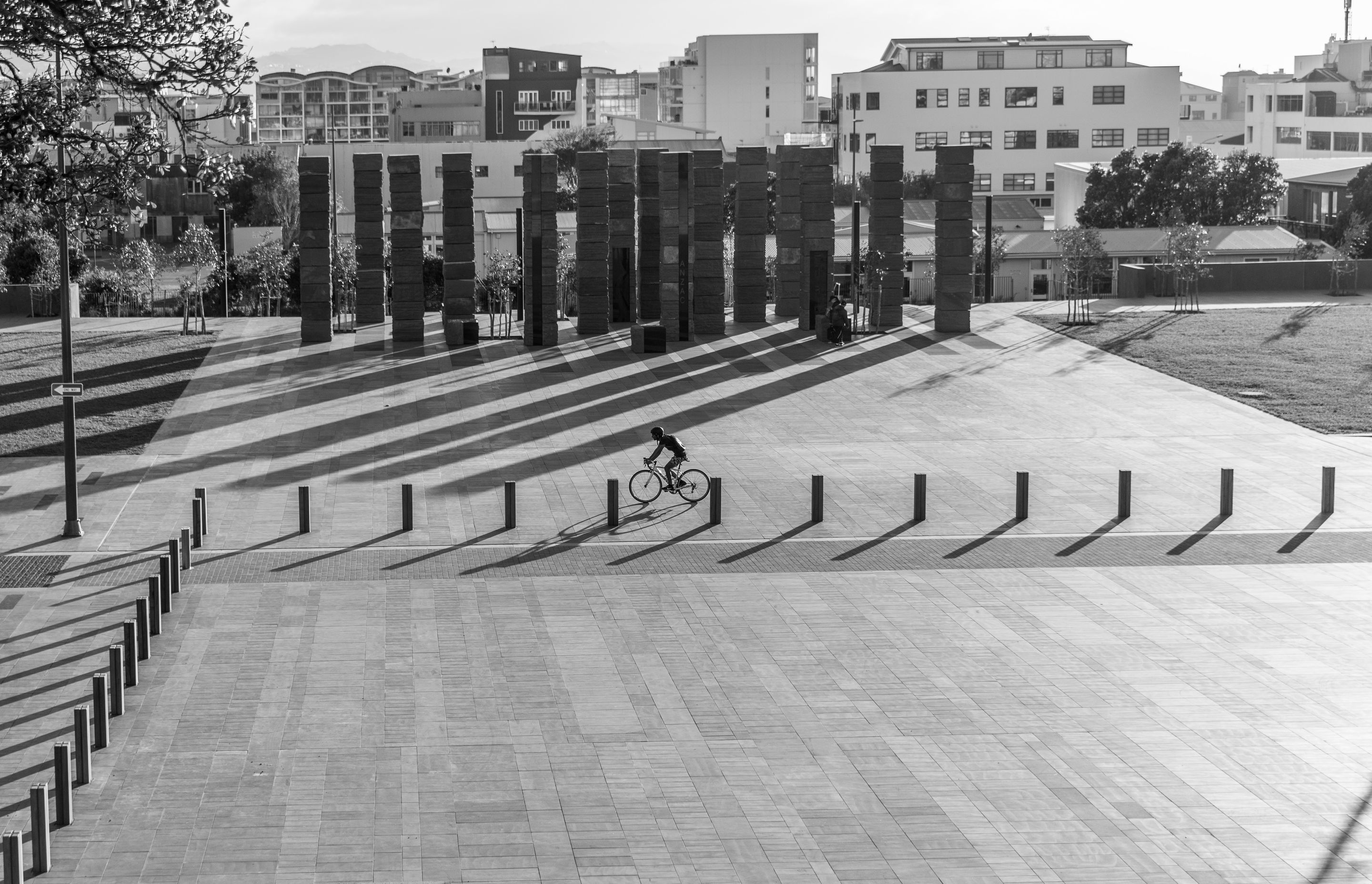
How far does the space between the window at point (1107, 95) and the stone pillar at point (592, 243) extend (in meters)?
70.5

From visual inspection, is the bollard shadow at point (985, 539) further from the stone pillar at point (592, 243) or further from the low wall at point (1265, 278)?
the low wall at point (1265, 278)

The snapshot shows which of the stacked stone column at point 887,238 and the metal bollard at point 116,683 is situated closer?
the metal bollard at point 116,683

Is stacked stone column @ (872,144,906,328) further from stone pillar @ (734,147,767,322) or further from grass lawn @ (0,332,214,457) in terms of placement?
grass lawn @ (0,332,214,457)

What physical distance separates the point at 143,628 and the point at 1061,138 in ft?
315

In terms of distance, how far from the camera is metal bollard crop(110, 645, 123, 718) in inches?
584

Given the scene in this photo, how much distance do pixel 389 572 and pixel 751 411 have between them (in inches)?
531

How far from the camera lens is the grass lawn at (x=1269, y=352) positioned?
106 ft

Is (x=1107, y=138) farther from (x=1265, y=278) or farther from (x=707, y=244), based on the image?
(x=707, y=244)

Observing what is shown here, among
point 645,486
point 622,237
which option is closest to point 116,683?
point 645,486

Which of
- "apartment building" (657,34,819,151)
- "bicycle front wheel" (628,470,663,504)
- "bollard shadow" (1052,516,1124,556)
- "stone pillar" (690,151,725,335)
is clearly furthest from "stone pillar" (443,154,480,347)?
"apartment building" (657,34,819,151)

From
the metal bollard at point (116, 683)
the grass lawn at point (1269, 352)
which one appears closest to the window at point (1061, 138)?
the grass lawn at point (1269, 352)

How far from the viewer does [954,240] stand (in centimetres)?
4281

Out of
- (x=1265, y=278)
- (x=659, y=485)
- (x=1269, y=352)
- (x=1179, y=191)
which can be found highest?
(x=1179, y=191)

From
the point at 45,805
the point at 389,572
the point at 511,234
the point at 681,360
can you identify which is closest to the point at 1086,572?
the point at 389,572
